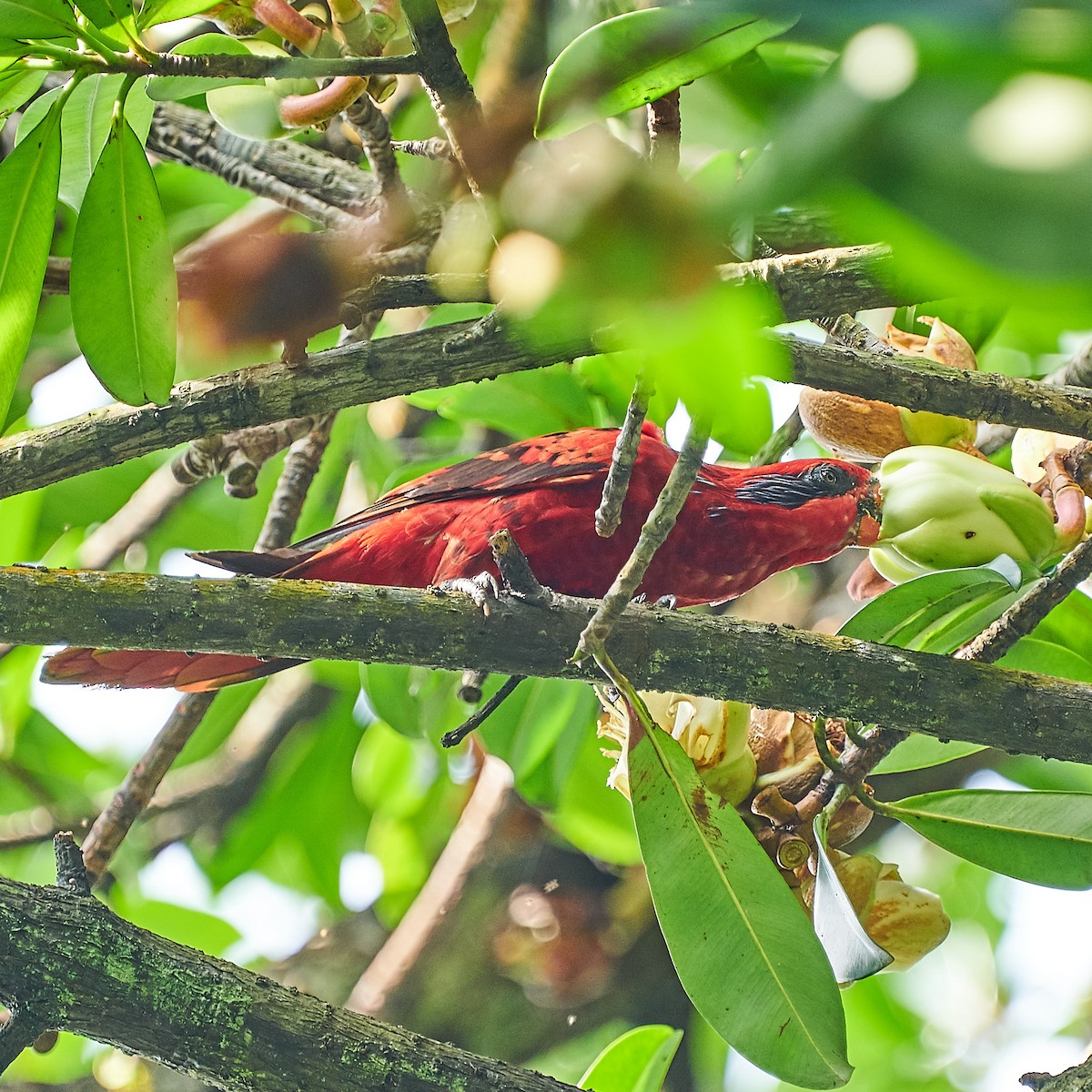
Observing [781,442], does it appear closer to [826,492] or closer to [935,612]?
[826,492]

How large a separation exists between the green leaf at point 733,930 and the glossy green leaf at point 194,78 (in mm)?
848

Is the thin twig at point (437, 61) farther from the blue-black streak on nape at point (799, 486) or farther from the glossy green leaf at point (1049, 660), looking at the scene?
the glossy green leaf at point (1049, 660)

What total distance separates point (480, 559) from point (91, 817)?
1.58 meters

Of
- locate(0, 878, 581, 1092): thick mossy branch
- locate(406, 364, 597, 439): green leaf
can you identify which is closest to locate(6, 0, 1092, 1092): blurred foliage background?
locate(406, 364, 597, 439): green leaf

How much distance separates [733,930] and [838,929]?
0.18 metres

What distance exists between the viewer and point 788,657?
1112 millimetres

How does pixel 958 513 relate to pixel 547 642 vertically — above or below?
above

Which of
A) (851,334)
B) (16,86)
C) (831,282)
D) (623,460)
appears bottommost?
(623,460)

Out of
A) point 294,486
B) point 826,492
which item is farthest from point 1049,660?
point 294,486

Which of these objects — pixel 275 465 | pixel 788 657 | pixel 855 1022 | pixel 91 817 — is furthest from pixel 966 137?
pixel 91 817

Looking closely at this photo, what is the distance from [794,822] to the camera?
4.24 ft

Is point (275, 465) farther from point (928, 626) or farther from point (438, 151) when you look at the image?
point (928, 626)

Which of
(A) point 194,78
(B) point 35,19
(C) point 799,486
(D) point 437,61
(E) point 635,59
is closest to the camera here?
(E) point 635,59

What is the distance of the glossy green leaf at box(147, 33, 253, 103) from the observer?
107 cm
